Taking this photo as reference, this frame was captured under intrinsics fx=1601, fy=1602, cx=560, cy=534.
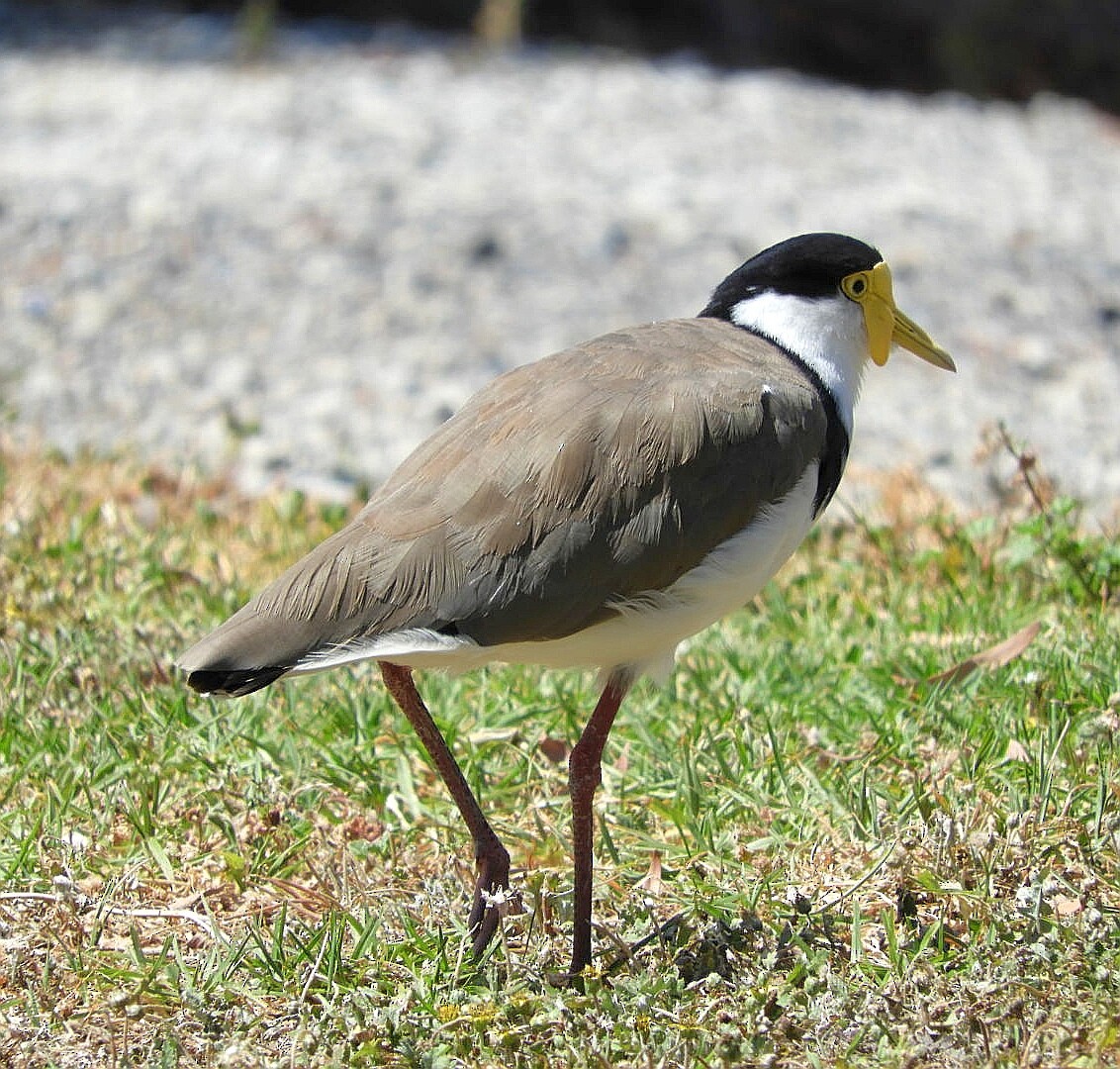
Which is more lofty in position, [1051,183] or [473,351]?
[1051,183]

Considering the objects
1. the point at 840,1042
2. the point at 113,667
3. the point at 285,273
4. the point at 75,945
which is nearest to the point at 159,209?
the point at 285,273

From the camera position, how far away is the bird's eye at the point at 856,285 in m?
4.20

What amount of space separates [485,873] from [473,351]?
479 centimetres

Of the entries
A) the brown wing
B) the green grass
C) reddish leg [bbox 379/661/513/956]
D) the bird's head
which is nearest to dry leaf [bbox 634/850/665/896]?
the green grass

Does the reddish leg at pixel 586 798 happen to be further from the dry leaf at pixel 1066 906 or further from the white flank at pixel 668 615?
the dry leaf at pixel 1066 906

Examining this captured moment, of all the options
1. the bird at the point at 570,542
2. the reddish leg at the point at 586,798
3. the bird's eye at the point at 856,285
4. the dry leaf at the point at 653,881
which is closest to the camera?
the bird at the point at 570,542

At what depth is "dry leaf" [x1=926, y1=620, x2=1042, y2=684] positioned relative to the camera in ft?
14.6

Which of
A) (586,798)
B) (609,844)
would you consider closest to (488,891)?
(586,798)

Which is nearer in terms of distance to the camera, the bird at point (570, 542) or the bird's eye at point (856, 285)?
the bird at point (570, 542)

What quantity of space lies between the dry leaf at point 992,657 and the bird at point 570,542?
866mm

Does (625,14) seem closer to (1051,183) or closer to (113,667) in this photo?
(1051,183)

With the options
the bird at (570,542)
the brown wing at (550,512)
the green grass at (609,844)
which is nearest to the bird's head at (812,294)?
the bird at (570,542)

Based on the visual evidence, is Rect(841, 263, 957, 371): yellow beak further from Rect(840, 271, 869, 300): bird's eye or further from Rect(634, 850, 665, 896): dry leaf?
Rect(634, 850, 665, 896): dry leaf

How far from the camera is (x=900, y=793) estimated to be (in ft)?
12.9
